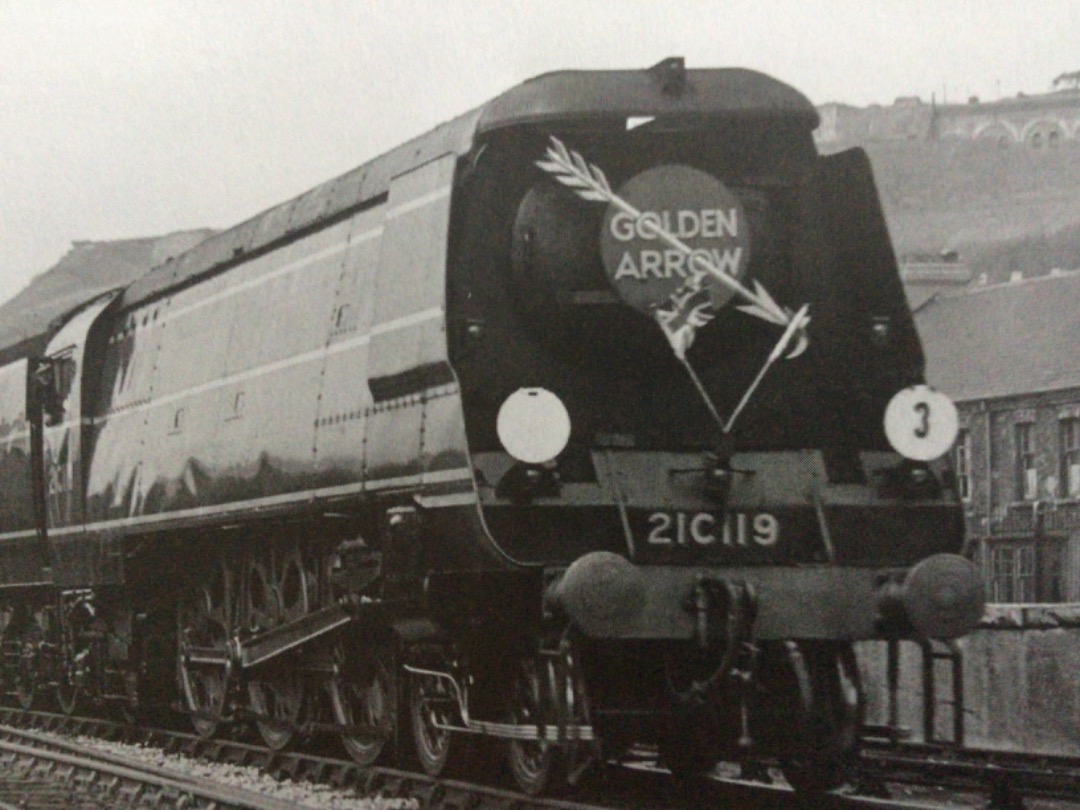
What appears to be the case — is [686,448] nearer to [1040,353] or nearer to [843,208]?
[843,208]

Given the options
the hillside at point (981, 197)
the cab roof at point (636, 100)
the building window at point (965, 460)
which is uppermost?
the hillside at point (981, 197)

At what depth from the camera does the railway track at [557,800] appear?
374 inches

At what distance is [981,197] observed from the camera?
350ft

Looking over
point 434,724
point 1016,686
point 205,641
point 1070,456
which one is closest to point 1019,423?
point 1070,456

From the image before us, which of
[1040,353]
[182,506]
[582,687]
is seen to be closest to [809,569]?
[582,687]

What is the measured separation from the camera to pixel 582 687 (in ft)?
27.9

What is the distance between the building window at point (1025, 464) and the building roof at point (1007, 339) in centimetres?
79

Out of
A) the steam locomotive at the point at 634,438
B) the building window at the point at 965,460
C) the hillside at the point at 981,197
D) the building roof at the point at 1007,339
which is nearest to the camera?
the steam locomotive at the point at 634,438

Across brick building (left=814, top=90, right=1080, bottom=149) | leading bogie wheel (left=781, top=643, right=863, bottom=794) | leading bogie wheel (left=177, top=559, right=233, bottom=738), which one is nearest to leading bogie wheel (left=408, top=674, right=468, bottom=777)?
leading bogie wheel (left=781, top=643, right=863, bottom=794)

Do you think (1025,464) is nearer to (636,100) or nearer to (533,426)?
(636,100)

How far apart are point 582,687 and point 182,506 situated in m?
5.38

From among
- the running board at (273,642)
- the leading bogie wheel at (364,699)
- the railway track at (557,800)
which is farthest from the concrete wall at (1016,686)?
the leading bogie wheel at (364,699)

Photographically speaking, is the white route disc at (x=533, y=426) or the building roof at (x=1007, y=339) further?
the building roof at (x=1007, y=339)

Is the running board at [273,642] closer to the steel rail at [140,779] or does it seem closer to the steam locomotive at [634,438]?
the steam locomotive at [634,438]
